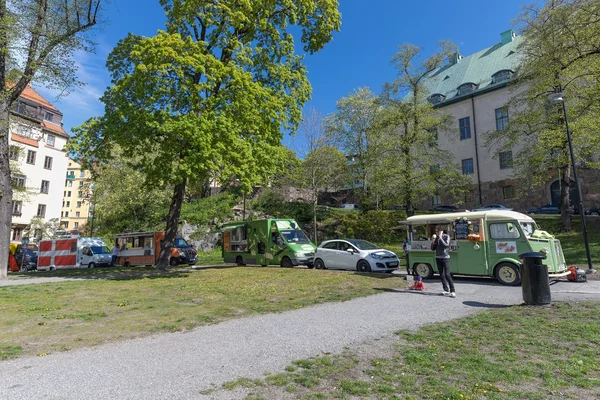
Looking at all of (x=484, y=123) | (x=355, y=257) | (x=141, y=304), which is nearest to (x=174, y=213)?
(x=141, y=304)

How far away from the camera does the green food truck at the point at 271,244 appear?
20062 mm

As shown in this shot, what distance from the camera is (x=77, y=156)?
1688cm

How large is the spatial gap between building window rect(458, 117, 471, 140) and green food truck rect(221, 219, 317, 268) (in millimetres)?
35693

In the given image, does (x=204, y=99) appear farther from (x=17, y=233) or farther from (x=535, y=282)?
(x=17, y=233)

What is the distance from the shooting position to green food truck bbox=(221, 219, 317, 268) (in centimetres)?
2006

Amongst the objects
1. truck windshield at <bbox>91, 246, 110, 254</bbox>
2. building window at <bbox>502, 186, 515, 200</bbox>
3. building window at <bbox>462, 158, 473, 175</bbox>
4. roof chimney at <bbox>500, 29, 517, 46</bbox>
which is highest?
roof chimney at <bbox>500, 29, 517, 46</bbox>

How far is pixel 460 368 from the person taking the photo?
441cm

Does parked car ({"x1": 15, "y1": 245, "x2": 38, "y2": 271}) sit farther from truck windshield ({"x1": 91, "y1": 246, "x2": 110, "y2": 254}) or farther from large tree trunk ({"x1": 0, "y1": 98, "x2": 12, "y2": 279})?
large tree trunk ({"x1": 0, "y1": 98, "x2": 12, "y2": 279})

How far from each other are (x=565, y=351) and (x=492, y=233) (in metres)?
7.99

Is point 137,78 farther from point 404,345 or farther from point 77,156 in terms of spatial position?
point 404,345

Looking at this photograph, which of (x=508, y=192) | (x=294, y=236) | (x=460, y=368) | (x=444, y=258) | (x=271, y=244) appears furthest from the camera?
(x=508, y=192)

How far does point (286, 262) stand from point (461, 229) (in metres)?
10.1

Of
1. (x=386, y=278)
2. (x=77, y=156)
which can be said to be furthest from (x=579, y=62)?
(x=77, y=156)

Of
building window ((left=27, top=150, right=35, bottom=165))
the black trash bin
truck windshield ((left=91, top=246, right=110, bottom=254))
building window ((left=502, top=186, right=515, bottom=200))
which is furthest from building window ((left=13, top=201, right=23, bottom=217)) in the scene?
building window ((left=502, top=186, right=515, bottom=200))
